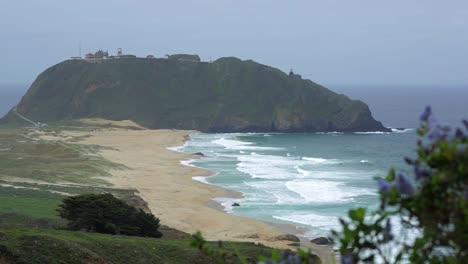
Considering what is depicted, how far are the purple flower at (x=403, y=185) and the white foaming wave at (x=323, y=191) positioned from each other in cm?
3893

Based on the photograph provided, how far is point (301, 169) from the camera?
6153cm

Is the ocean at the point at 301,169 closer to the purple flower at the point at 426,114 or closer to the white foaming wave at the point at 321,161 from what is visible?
the white foaming wave at the point at 321,161

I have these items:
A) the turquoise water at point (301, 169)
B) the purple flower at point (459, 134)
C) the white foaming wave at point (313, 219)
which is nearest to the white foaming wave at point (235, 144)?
the turquoise water at point (301, 169)

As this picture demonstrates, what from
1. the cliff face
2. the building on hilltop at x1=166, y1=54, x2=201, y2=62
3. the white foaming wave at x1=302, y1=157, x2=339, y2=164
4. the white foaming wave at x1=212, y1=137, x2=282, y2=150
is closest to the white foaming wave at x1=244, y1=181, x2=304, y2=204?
the white foaming wave at x1=302, y1=157, x2=339, y2=164

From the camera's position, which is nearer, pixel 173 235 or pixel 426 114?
pixel 426 114

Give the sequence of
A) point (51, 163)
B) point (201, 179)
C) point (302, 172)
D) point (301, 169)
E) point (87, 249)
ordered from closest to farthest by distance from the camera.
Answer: point (87, 249) < point (201, 179) < point (51, 163) < point (302, 172) < point (301, 169)

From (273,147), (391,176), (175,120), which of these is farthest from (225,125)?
(391,176)

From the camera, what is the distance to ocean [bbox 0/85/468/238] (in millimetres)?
39719

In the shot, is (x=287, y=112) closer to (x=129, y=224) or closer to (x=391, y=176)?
(x=129, y=224)

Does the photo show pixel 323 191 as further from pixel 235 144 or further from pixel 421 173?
pixel 421 173

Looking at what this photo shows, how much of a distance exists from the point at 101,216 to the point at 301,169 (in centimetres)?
3844

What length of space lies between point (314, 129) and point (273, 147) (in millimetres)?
28766

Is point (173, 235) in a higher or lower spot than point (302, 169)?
higher

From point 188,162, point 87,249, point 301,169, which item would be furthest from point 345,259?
point 188,162
